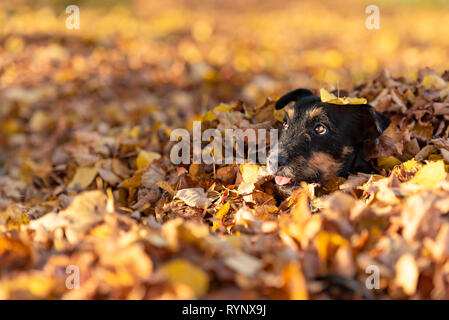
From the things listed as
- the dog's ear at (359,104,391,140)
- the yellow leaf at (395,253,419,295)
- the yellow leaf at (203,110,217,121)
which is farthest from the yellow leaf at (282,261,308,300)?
the yellow leaf at (203,110,217,121)

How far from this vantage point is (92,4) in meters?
20.6

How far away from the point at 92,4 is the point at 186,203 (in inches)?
737

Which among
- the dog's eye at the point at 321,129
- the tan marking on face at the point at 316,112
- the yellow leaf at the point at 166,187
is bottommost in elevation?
the yellow leaf at the point at 166,187

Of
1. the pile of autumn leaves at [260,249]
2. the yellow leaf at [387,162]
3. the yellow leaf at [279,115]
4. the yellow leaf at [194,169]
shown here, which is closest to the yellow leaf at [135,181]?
the yellow leaf at [194,169]

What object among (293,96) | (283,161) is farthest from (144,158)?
(283,161)

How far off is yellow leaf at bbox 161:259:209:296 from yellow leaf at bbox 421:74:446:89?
170 inches

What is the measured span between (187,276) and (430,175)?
217 centimetres

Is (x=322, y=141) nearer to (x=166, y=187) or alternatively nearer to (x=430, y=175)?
(x=430, y=175)

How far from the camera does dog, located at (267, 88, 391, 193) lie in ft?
13.3

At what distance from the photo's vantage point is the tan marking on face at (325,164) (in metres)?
4.11

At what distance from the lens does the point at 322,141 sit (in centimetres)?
418

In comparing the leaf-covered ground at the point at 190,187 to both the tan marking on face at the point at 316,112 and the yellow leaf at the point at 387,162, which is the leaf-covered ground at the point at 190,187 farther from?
the tan marking on face at the point at 316,112

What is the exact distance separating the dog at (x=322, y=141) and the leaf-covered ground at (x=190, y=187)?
0.17 meters

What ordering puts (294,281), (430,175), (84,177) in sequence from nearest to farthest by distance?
1. (294,281)
2. (430,175)
3. (84,177)
